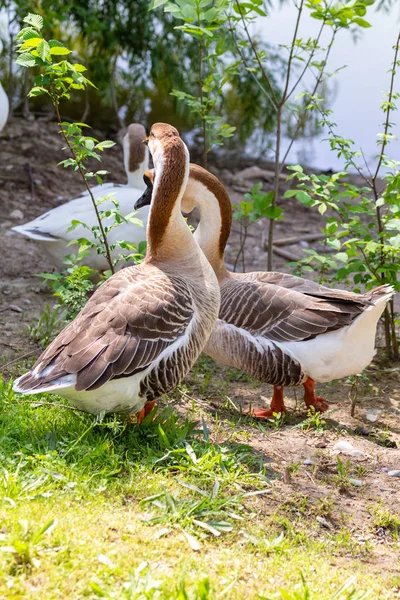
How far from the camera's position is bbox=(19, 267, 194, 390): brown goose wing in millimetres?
3262

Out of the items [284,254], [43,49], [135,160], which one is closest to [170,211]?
[43,49]

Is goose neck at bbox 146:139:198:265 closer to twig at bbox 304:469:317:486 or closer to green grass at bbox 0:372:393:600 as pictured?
green grass at bbox 0:372:393:600

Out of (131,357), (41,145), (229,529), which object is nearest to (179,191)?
(131,357)

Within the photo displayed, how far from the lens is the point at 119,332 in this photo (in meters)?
3.42

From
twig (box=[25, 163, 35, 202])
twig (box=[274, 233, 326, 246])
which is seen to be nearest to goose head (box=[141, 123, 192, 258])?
twig (box=[274, 233, 326, 246])

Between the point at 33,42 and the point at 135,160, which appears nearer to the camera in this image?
the point at 33,42

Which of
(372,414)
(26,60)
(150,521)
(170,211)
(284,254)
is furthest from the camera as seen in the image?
(284,254)

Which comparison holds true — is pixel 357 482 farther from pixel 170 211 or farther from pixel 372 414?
pixel 170 211

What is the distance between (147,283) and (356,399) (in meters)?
1.77

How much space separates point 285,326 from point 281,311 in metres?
0.11

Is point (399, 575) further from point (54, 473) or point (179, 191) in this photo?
point (179, 191)

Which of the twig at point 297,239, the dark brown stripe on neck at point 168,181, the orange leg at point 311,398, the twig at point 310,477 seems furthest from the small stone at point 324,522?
the twig at point 297,239

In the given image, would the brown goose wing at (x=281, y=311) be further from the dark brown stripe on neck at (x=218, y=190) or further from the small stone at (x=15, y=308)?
the small stone at (x=15, y=308)

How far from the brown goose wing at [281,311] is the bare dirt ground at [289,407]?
52 centimetres
